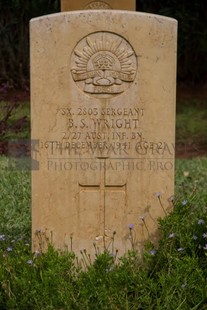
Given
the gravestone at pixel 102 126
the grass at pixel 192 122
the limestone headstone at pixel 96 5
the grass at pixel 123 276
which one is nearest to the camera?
the grass at pixel 123 276

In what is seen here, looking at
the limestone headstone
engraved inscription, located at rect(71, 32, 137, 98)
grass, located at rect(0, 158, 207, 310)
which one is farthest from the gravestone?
the limestone headstone

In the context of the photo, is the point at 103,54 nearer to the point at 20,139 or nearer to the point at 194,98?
the point at 20,139

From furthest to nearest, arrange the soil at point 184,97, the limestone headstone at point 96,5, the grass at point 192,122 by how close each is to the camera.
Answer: the grass at point 192,122 → the soil at point 184,97 → the limestone headstone at point 96,5

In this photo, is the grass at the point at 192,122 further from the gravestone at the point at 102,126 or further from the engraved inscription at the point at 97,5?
the gravestone at the point at 102,126

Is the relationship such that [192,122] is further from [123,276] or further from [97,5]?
[123,276]

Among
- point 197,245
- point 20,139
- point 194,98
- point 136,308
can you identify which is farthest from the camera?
point 194,98

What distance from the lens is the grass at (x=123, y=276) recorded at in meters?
4.20

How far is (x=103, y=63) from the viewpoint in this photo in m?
4.75

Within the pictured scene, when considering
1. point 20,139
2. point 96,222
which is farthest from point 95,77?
point 20,139

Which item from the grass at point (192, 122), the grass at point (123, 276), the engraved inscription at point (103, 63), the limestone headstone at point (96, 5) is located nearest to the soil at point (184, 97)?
the grass at point (192, 122)

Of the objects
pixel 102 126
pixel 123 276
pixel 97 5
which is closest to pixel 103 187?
pixel 102 126

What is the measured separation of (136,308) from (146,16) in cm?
174

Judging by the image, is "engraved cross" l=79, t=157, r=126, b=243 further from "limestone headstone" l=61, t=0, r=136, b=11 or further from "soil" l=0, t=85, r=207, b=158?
"soil" l=0, t=85, r=207, b=158

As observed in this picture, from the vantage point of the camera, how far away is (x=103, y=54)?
187 inches
